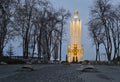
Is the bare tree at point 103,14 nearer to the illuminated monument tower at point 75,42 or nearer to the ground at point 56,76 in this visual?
the illuminated monument tower at point 75,42

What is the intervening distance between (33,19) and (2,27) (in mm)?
16628

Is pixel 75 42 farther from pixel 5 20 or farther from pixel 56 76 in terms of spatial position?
pixel 56 76

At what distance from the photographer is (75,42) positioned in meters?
116

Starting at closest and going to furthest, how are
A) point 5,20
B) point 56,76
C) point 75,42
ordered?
point 56,76 < point 5,20 < point 75,42

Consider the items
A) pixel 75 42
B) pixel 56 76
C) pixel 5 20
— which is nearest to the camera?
pixel 56 76

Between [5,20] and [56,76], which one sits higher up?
[5,20]

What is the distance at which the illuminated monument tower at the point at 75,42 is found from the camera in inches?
4335

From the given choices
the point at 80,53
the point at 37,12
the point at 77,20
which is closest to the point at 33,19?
the point at 37,12

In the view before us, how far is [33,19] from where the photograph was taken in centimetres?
8300

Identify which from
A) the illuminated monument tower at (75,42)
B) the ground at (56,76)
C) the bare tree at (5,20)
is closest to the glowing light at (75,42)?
the illuminated monument tower at (75,42)

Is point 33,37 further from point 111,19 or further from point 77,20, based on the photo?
point 77,20

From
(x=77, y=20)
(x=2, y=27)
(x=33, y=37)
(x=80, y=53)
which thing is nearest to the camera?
(x=2, y=27)

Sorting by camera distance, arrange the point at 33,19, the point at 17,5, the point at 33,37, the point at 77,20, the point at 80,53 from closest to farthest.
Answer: the point at 17,5, the point at 33,19, the point at 33,37, the point at 80,53, the point at 77,20

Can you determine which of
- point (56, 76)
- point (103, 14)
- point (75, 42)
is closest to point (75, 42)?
point (75, 42)
